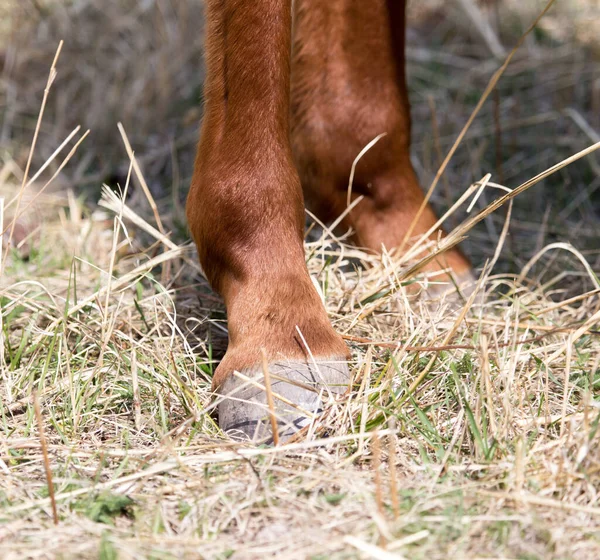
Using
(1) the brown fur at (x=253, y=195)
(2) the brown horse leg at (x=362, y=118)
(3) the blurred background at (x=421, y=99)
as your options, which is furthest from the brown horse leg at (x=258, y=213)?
(3) the blurred background at (x=421, y=99)

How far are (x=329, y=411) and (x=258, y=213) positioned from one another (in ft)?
1.08

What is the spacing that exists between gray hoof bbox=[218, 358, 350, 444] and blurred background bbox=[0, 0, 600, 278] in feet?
2.53

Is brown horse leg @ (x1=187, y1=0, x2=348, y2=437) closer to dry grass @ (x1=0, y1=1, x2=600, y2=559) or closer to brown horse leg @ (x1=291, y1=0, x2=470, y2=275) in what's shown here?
dry grass @ (x1=0, y1=1, x2=600, y2=559)

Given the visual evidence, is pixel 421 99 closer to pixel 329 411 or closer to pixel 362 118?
pixel 362 118

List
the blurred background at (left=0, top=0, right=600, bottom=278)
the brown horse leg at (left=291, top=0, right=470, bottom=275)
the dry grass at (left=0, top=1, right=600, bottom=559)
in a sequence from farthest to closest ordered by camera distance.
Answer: the blurred background at (left=0, top=0, right=600, bottom=278) → the brown horse leg at (left=291, top=0, right=470, bottom=275) → the dry grass at (left=0, top=1, right=600, bottom=559)

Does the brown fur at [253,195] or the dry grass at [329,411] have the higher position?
the brown fur at [253,195]

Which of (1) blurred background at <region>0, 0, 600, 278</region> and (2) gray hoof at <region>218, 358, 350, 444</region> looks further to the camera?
(1) blurred background at <region>0, 0, 600, 278</region>

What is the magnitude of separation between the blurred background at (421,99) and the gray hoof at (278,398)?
77 centimetres

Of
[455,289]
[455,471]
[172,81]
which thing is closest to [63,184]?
[172,81]

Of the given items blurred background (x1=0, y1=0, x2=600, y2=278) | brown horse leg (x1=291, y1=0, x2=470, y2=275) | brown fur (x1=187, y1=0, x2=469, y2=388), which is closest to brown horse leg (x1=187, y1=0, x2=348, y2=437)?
brown fur (x1=187, y1=0, x2=469, y2=388)

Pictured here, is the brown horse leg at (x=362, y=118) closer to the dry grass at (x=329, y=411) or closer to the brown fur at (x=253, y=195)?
the dry grass at (x=329, y=411)

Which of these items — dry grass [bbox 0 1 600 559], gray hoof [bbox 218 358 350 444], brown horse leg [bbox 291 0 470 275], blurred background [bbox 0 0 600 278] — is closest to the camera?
dry grass [bbox 0 1 600 559]

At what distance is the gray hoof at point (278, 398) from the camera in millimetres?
1194

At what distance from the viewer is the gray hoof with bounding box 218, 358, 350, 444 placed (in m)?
1.19
